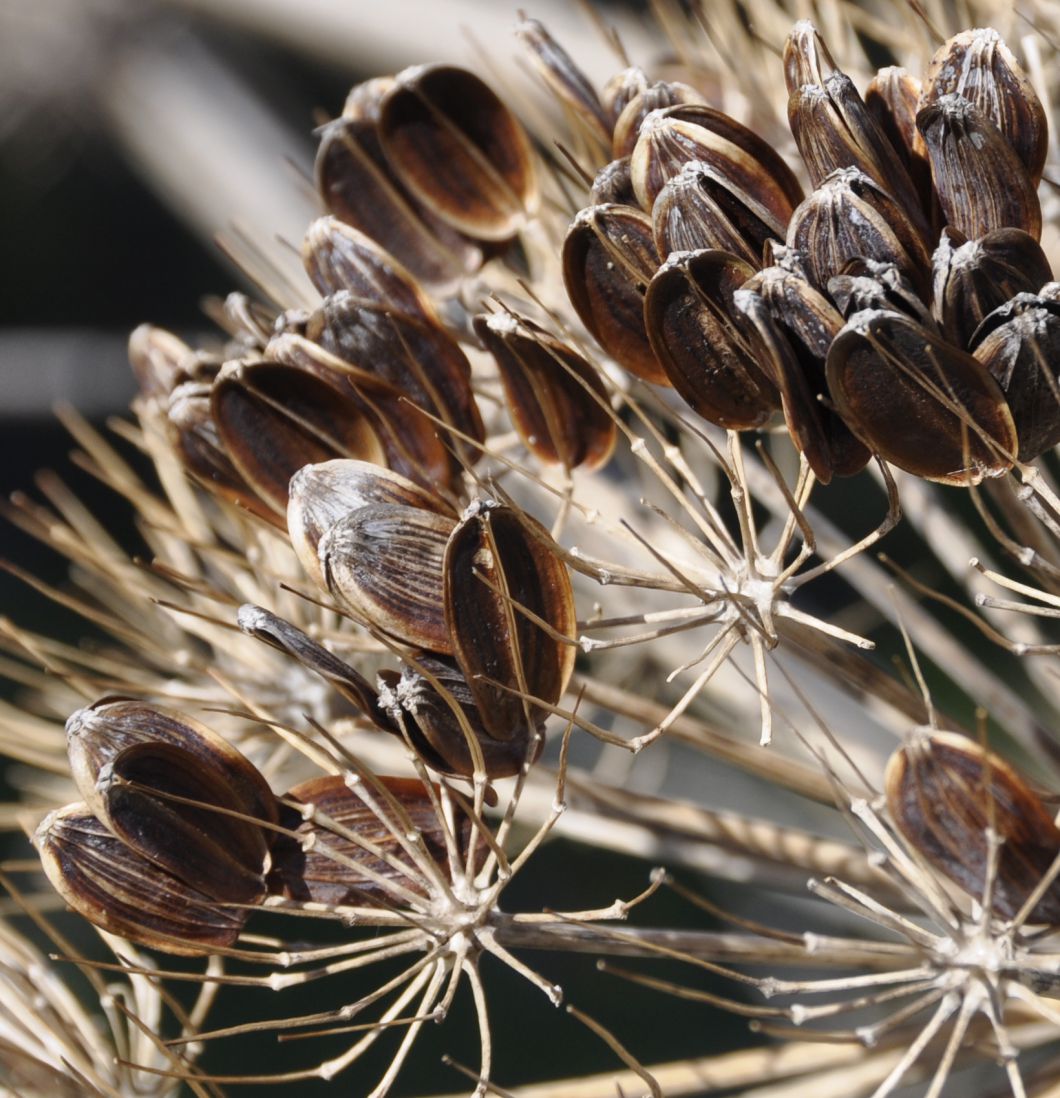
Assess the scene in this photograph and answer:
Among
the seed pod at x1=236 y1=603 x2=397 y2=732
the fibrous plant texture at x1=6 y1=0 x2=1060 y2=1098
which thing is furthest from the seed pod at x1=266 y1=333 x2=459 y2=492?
the seed pod at x1=236 y1=603 x2=397 y2=732

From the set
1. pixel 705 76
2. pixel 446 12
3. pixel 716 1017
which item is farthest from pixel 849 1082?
pixel 446 12

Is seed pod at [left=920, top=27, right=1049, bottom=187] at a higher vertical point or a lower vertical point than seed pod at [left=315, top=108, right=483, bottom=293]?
higher

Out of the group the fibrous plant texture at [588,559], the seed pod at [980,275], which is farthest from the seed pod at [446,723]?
the seed pod at [980,275]

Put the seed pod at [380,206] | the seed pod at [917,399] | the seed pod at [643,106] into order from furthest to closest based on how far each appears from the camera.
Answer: the seed pod at [380,206] → the seed pod at [643,106] → the seed pod at [917,399]

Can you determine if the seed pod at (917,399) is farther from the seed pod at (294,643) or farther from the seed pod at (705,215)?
the seed pod at (294,643)

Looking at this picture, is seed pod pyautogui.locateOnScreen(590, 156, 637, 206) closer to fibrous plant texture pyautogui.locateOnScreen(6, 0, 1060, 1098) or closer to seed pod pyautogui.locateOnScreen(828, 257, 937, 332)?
fibrous plant texture pyautogui.locateOnScreen(6, 0, 1060, 1098)

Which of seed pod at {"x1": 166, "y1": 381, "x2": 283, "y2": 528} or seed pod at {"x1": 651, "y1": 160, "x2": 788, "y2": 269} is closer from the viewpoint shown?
seed pod at {"x1": 651, "y1": 160, "x2": 788, "y2": 269}

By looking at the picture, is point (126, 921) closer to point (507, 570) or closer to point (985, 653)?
point (507, 570)
